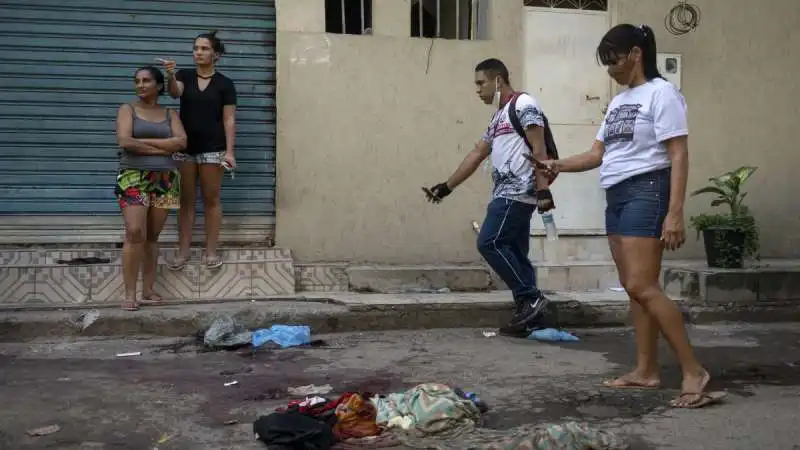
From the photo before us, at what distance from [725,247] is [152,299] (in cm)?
469

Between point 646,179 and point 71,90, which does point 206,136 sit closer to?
point 71,90

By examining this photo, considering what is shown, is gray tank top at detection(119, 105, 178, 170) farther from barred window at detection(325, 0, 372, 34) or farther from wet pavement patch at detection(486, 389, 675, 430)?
wet pavement patch at detection(486, 389, 675, 430)

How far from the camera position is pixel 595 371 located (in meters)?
5.01

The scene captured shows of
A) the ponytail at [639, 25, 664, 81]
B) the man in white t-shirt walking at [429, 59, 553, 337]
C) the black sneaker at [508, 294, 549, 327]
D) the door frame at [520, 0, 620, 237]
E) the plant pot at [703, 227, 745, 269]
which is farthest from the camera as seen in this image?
the door frame at [520, 0, 620, 237]

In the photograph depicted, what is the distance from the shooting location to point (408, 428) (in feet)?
12.4

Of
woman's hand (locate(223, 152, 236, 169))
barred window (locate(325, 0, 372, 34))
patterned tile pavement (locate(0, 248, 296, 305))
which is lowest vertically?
patterned tile pavement (locate(0, 248, 296, 305))

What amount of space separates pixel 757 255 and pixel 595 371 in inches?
153

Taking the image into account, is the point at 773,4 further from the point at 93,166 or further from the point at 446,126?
the point at 93,166

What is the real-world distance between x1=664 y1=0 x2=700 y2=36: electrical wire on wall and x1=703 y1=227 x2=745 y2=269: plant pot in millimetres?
2159

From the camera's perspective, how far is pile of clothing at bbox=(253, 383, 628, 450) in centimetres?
344

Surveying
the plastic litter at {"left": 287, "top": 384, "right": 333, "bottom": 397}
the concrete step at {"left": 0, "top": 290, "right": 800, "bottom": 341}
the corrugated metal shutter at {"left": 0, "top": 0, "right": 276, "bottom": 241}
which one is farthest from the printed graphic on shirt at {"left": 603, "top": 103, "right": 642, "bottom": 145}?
the corrugated metal shutter at {"left": 0, "top": 0, "right": 276, "bottom": 241}

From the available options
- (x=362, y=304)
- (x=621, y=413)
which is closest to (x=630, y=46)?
(x=621, y=413)

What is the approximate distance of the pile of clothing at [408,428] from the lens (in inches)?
135

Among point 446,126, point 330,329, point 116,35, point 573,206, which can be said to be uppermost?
point 116,35
